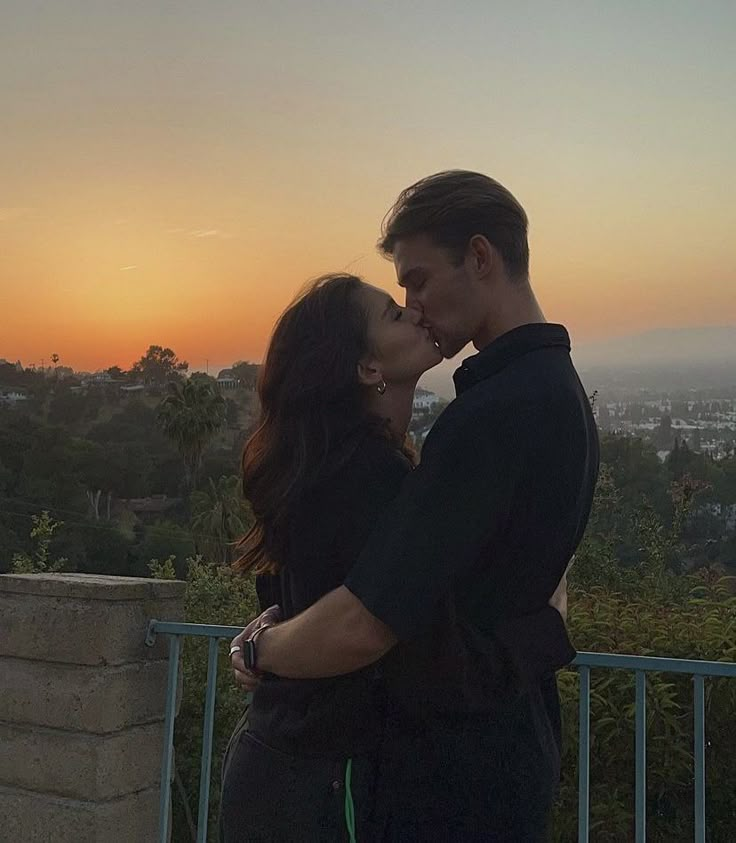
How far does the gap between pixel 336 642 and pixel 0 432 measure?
33236 mm

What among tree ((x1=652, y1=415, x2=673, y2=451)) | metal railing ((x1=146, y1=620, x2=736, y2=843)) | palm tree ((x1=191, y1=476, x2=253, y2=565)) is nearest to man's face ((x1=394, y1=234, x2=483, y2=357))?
metal railing ((x1=146, y1=620, x2=736, y2=843))

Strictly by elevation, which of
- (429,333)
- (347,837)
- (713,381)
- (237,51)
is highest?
(237,51)

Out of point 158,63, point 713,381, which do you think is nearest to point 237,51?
point 158,63

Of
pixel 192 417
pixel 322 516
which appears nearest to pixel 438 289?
pixel 322 516

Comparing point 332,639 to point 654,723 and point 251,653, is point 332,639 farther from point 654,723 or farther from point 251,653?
point 654,723

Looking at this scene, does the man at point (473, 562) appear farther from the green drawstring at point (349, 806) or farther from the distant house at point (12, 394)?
the distant house at point (12, 394)

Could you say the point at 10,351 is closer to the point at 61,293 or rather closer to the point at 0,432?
the point at 0,432

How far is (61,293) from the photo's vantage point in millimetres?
26438

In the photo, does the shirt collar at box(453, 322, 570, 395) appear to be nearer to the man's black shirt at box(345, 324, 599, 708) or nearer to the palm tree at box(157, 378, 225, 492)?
the man's black shirt at box(345, 324, 599, 708)

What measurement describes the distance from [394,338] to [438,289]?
10 centimetres

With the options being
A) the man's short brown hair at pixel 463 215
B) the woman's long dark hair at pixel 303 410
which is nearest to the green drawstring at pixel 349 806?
the woman's long dark hair at pixel 303 410

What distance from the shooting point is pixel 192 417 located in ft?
106

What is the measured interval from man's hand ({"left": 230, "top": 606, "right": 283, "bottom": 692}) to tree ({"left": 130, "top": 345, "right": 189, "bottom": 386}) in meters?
30.7

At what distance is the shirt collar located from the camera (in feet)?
4.77
